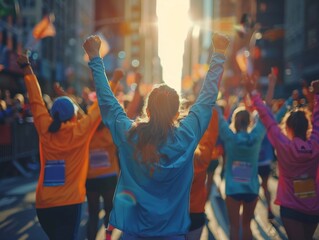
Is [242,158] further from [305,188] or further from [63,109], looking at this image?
[63,109]

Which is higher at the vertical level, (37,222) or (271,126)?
(271,126)

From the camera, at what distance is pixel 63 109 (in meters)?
4.20

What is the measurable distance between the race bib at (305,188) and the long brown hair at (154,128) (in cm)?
198

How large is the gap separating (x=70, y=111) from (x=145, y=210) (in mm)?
1751

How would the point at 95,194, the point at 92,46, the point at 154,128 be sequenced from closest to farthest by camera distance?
the point at 154,128
the point at 92,46
the point at 95,194

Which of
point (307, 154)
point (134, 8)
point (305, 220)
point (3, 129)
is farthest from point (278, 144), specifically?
point (134, 8)

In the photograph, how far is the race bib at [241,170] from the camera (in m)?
5.49

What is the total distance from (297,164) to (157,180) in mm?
1941

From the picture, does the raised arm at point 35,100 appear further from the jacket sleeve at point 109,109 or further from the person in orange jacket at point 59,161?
the jacket sleeve at point 109,109

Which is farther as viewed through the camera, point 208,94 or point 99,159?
point 99,159

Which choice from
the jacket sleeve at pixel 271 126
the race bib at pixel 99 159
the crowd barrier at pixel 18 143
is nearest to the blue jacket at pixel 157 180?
the jacket sleeve at pixel 271 126

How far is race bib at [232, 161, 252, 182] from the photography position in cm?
549

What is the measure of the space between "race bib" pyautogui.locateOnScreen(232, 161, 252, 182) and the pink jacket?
111 centimetres

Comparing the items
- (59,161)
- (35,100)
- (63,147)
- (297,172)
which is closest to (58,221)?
(59,161)
